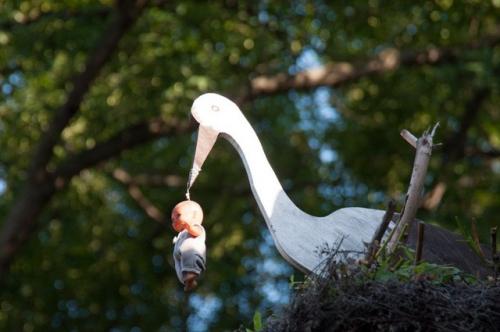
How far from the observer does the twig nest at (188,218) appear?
5652mm

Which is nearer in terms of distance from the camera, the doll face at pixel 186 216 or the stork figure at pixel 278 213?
the doll face at pixel 186 216

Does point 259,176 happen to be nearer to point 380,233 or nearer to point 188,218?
point 188,218

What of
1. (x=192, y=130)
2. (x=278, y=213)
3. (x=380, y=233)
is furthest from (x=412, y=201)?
(x=192, y=130)

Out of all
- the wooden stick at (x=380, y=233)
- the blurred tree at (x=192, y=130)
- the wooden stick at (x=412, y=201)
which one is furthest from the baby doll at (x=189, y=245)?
Result: the blurred tree at (x=192, y=130)

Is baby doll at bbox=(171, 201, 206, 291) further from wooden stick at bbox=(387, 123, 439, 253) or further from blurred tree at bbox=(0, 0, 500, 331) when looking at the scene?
blurred tree at bbox=(0, 0, 500, 331)

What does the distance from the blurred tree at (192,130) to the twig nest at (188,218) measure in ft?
22.9

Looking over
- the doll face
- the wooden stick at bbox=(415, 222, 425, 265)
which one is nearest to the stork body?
the doll face

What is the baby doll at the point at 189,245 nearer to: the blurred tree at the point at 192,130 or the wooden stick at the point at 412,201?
the wooden stick at the point at 412,201

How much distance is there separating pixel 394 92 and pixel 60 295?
4.31 meters

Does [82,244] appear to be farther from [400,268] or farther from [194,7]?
[400,268]

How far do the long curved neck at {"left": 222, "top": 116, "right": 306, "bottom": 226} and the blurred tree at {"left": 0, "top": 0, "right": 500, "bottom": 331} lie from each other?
648 centimetres

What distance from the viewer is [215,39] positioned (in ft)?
44.4

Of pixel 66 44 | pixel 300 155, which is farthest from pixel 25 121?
pixel 300 155

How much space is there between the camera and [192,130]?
1294 centimetres
